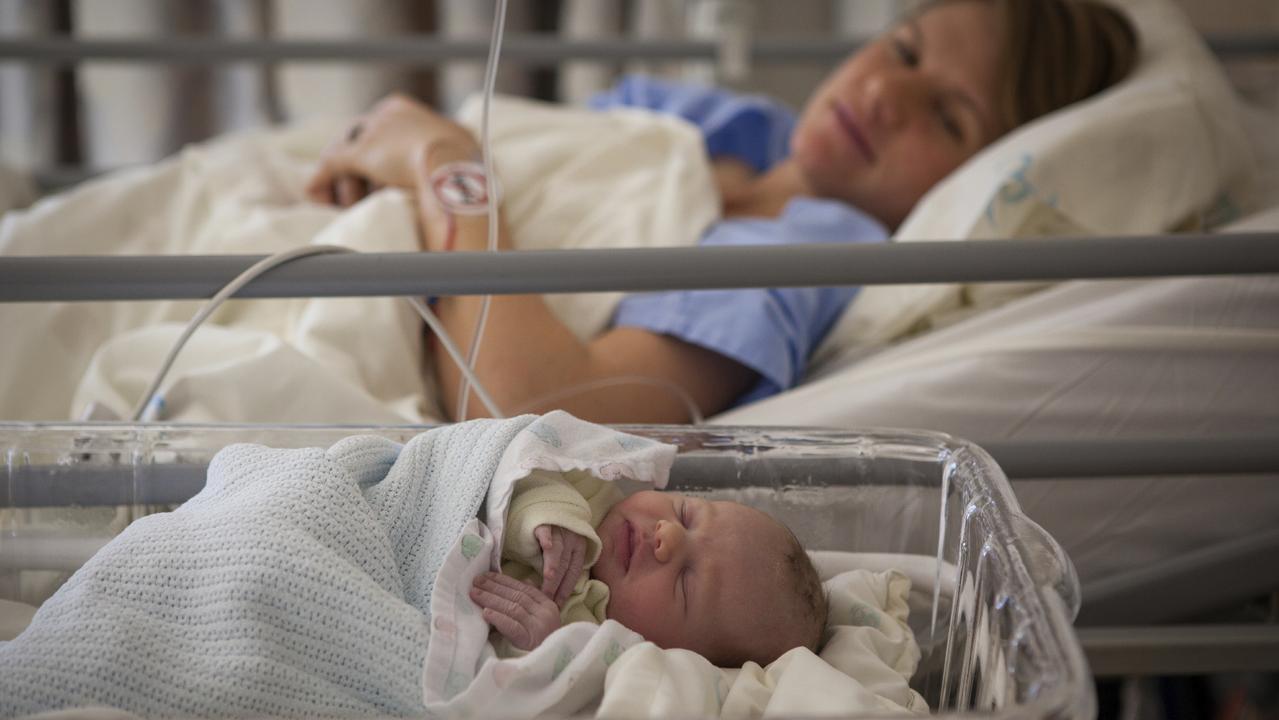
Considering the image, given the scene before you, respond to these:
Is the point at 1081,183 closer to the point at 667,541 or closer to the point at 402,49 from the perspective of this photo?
the point at 667,541

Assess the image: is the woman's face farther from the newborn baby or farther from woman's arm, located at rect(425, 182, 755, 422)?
the newborn baby

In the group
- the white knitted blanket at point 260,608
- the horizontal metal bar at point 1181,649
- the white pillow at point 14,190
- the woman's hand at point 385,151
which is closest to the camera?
the white knitted blanket at point 260,608

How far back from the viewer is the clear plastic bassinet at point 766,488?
28.1 inches

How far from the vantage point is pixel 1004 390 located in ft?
3.21

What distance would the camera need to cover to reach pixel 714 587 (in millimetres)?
680

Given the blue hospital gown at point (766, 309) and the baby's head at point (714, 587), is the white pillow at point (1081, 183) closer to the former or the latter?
the blue hospital gown at point (766, 309)

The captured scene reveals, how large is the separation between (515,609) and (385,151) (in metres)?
0.84

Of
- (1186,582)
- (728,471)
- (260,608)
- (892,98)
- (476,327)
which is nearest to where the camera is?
(260,608)

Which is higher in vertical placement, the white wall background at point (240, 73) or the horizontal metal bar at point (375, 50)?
the horizontal metal bar at point (375, 50)

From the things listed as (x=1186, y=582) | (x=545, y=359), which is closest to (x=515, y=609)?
(x=545, y=359)

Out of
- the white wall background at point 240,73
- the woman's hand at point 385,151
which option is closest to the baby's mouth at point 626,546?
the woman's hand at point 385,151

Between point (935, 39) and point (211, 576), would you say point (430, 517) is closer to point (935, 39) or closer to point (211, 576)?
point (211, 576)

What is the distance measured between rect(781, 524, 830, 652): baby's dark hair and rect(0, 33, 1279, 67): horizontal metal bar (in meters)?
1.27

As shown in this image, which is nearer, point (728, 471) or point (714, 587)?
point (714, 587)
